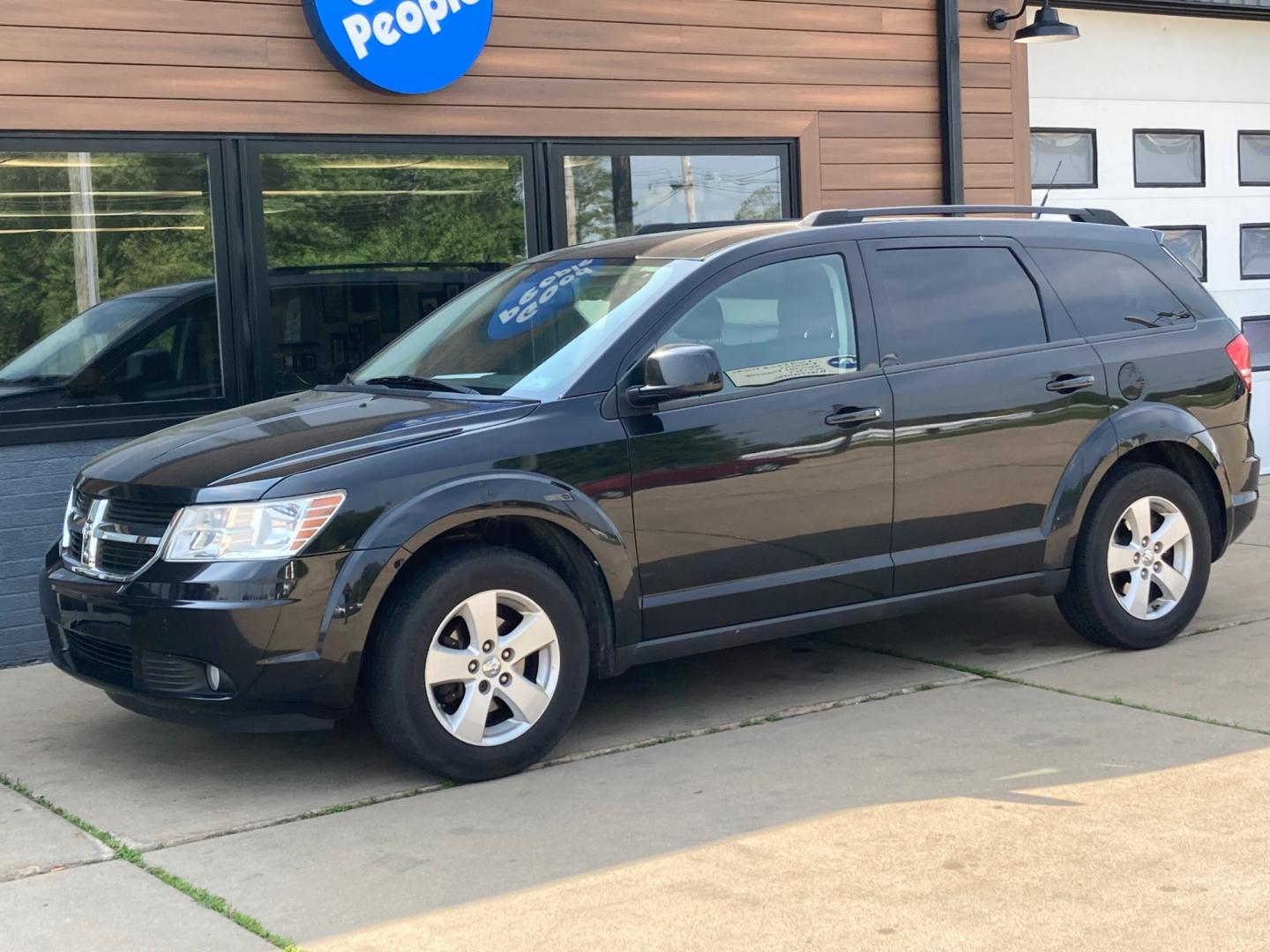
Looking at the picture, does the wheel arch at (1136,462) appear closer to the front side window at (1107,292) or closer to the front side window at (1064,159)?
the front side window at (1107,292)

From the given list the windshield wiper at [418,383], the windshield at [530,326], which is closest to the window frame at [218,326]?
the windshield at [530,326]

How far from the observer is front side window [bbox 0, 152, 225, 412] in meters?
7.18

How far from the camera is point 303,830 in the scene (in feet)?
15.3

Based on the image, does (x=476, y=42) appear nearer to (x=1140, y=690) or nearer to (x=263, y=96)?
(x=263, y=96)

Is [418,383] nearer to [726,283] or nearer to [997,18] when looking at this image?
[726,283]

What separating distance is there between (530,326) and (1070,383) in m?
2.15

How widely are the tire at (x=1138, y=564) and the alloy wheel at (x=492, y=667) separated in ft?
8.08

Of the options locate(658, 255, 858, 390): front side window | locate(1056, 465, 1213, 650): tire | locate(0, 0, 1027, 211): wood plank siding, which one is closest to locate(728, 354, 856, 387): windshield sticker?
locate(658, 255, 858, 390): front side window

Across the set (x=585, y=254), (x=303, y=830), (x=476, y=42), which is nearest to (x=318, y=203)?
(x=476, y=42)

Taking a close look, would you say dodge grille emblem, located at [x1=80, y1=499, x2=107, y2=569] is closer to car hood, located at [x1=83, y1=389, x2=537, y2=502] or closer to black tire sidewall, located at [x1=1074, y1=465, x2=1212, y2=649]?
car hood, located at [x1=83, y1=389, x2=537, y2=502]

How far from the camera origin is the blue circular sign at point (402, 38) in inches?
305

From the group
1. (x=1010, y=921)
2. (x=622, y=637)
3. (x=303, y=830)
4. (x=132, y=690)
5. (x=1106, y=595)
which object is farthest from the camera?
(x=1106, y=595)

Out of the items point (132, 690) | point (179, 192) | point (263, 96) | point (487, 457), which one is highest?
point (263, 96)

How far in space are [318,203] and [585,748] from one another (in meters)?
3.69
